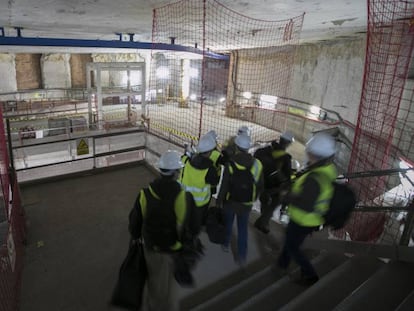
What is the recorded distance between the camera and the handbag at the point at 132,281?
2576 millimetres

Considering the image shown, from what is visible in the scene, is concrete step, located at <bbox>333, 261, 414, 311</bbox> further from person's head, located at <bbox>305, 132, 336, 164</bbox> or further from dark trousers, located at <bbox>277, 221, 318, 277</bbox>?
person's head, located at <bbox>305, 132, 336, 164</bbox>

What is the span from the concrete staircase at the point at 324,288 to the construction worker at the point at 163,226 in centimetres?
36

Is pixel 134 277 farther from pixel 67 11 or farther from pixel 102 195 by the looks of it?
pixel 67 11

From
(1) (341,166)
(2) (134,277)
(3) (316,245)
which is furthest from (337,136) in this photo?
(2) (134,277)

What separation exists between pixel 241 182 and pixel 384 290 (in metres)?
1.55

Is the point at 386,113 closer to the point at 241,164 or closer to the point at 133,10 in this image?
the point at 241,164

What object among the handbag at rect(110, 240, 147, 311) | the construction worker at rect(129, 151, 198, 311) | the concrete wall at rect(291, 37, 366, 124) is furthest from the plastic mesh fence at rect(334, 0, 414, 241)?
the handbag at rect(110, 240, 147, 311)

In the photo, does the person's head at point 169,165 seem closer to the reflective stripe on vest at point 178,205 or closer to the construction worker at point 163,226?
the construction worker at point 163,226

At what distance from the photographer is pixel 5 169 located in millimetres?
3957

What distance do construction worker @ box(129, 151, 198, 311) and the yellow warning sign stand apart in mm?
4146

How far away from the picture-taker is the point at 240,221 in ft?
10.9

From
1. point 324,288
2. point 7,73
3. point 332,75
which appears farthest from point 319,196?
point 7,73

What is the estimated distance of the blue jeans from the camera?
10.6ft

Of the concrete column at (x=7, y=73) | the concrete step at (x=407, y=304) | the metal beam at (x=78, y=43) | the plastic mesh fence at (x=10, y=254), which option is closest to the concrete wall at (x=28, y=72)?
the concrete column at (x=7, y=73)
